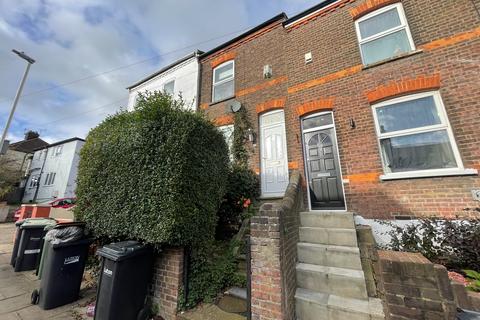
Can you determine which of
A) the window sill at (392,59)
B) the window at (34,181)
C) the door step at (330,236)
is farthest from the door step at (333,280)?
the window at (34,181)

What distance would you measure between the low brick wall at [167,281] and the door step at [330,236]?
7.40 ft

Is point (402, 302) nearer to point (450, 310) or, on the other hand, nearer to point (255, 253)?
point (450, 310)

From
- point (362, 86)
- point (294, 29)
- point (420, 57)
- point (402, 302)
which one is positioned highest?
point (294, 29)

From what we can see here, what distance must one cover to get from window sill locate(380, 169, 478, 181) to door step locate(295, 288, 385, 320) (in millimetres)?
2803

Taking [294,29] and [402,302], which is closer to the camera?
[402,302]

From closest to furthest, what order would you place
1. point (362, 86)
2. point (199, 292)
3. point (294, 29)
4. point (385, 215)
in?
point (199, 292)
point (385, 215)
point (362, 86)
point (294, 29)

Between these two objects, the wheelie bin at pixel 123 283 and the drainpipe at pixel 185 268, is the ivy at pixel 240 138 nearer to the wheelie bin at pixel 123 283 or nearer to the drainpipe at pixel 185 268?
the drainpipe at pixel 185 268

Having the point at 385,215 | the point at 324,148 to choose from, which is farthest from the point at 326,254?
the point at 324,148

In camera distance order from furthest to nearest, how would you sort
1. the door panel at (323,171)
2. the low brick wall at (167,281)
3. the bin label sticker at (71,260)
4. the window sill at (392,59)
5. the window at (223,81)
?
the window at (223,81) → the door panel at (323,171) → the window sill at (392,59) → the bin label sticker at (71,260) → the low brick wall at (167,281)

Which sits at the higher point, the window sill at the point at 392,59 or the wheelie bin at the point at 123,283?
the window sill at the point at 392,59

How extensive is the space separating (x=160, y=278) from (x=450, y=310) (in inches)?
142

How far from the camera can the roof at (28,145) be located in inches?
1172

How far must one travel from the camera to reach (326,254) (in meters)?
3.53

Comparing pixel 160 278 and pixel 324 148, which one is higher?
pixel 324 148
